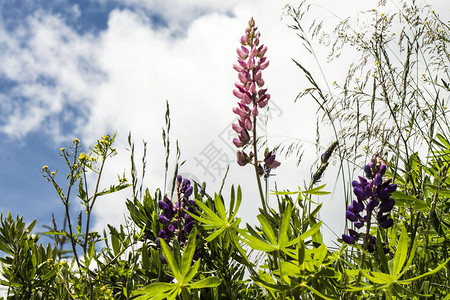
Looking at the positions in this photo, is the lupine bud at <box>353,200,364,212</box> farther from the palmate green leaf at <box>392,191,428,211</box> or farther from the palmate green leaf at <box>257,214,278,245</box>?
the palmate green leaf at <box>257,214,278,245</box>

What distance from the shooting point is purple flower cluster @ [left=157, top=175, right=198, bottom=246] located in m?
1.48

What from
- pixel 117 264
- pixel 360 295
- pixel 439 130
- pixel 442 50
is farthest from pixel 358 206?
pixel 442 50

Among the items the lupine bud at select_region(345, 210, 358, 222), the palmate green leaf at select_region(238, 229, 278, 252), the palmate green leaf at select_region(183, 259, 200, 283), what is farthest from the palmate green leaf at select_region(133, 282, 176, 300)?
the lupine bud at select_region(345, 210, 358, 222)

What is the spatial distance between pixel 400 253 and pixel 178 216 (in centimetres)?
71

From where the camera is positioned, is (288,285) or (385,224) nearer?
(288,285)

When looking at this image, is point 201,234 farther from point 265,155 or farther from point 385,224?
point 385,224

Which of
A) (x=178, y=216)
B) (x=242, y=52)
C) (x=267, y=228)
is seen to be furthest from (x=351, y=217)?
(x=242, y=52)

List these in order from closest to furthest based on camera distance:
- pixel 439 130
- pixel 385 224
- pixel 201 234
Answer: pixel 385 224 < pixel 201 234 < pixel 439 130

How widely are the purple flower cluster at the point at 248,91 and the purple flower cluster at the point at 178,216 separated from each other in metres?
0.22

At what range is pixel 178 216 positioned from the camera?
1.47 metres

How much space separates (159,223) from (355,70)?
2074mm

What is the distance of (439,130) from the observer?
2.23 metres

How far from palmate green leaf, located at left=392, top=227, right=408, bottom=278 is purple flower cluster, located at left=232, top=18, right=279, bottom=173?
23.3 inches

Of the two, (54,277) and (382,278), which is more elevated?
(54,277)
